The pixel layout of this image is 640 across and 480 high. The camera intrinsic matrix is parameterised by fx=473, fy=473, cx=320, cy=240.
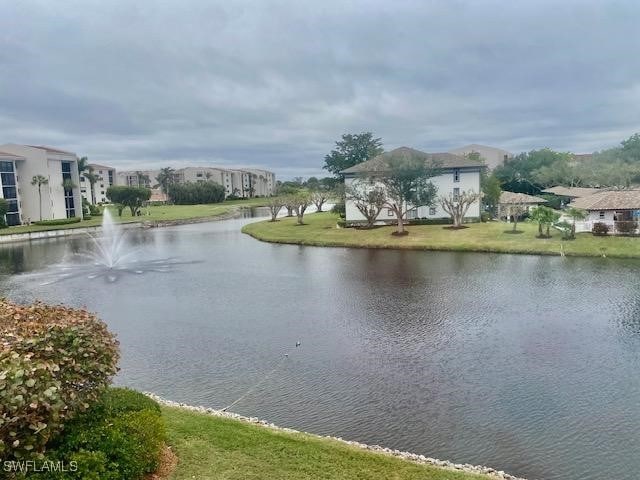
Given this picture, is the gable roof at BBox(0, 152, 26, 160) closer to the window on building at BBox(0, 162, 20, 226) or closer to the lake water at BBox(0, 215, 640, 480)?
the window on building at BBox(0, 162, 20, 226)

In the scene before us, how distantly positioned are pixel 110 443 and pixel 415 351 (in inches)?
467

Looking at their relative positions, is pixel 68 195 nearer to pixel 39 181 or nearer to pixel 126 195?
pixel 39 181

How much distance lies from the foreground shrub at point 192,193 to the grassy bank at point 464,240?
7617 centimetres

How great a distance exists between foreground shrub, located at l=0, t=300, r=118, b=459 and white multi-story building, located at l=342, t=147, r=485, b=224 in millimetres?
49172

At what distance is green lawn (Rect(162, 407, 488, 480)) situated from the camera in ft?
27.2

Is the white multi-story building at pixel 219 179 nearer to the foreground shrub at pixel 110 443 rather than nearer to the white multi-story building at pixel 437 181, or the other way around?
the white multi-story building at pixel 437 181

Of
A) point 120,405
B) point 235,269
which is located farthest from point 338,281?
point 120,405

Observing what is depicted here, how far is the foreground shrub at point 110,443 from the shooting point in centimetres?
674

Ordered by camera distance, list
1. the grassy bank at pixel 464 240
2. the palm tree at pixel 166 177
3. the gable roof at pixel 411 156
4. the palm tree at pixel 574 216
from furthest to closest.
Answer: the palm tree at pixel 166 177, the gable roof at pixel 411 156, the palm tree at pixel 574 216, the grassy bank at pixel 464 240

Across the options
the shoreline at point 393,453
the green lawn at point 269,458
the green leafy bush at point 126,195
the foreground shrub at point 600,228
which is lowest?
the shoreline at point 393,453

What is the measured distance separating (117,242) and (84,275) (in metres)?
23.6

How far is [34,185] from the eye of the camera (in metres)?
77.3

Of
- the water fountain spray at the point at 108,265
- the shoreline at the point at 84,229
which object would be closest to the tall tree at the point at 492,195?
the water fountain spray at the point at 108,265

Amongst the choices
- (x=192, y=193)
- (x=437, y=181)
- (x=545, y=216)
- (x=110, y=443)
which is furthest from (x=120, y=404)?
(x=192, y=193)
